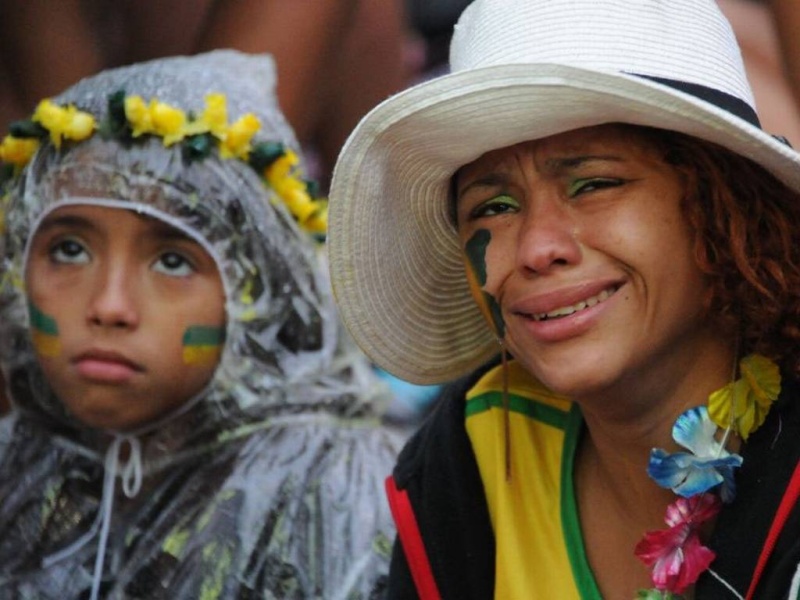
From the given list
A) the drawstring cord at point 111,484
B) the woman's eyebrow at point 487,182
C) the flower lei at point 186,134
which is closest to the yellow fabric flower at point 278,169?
the flower lei at point 186,134

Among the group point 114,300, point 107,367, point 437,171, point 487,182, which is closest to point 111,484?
point 107,367

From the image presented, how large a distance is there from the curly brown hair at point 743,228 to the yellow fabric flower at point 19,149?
157 cm

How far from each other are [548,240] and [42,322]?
134cm

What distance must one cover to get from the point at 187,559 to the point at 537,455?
864mm

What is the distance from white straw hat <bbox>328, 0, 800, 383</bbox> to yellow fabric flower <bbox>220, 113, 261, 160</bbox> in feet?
2.24

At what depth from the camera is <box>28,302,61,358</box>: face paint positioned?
2.97 meters

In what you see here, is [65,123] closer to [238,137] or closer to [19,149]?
[19,149]

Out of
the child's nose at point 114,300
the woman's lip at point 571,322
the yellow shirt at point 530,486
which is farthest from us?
the child's nose at point 114,300

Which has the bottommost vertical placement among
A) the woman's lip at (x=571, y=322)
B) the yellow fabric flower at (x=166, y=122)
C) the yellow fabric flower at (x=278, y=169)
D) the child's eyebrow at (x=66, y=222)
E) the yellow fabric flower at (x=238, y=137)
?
the woman's lip at (x=571, y=322)

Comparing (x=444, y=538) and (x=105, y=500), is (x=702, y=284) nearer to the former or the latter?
(x=444, y=538)

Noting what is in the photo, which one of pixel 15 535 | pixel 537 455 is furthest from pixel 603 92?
pixel 15 535

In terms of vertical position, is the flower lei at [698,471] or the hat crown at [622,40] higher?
the hat crown at [622,40]

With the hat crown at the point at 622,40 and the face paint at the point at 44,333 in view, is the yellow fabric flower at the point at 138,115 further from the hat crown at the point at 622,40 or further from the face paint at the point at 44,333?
the hat crown at the point at 622,40

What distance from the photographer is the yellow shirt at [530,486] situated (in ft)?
7.55
